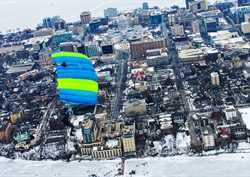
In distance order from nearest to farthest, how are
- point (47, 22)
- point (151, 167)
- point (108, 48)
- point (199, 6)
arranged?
point (151, 167), point (108, 48), point (199, 6), point (47, 22)

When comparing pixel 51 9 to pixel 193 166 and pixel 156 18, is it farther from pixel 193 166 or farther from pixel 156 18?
pixel 193 166

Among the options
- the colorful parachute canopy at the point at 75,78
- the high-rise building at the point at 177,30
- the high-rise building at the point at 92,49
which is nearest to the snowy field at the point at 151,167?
the colorful parachute canopy at the point at 75,78

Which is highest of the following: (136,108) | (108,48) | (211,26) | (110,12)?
(110,12)

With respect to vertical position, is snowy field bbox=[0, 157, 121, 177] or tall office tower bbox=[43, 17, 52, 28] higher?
tall office tower bbox=[43, 17, 52, 28]

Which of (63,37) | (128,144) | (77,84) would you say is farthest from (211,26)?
(77,84)

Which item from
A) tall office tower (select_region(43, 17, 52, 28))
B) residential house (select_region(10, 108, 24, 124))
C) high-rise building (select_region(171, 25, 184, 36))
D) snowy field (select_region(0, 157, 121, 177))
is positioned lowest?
snowy field (select_region(0, 157, 121, 177))

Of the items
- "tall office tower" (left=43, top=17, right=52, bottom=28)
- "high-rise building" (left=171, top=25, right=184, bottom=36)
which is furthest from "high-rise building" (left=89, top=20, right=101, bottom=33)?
"high-rise building" (left=171, top=25, right=184, bottom=36)

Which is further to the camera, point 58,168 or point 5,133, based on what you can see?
point 5,133

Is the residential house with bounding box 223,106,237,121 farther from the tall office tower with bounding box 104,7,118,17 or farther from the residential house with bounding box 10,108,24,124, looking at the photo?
the tall office tower with bounding box 104,7,118,17
